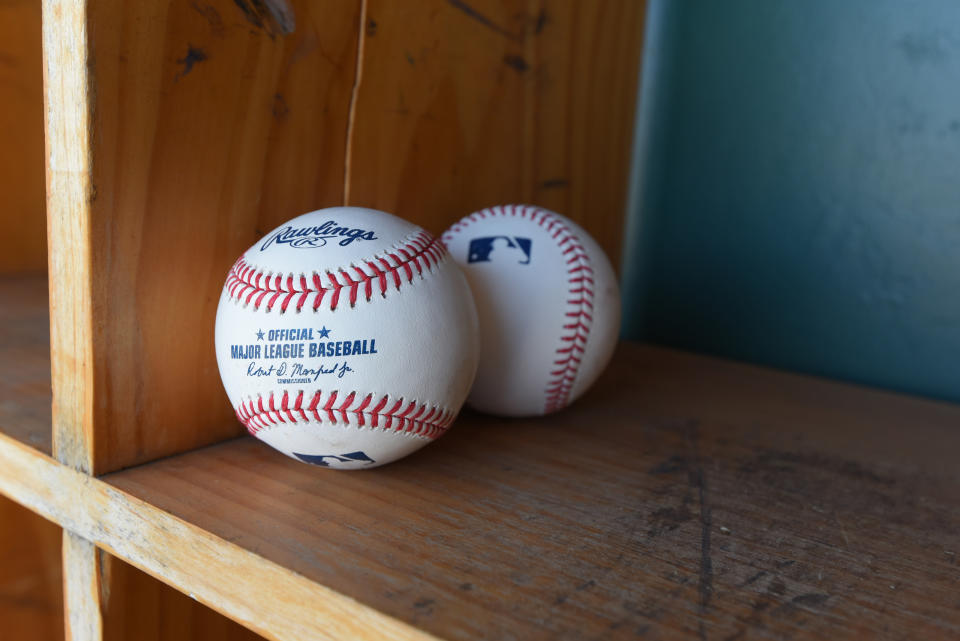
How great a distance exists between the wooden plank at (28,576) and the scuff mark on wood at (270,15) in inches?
30.1

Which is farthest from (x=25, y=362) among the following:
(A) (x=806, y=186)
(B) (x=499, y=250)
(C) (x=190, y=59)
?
(A) (x=806, y=186)

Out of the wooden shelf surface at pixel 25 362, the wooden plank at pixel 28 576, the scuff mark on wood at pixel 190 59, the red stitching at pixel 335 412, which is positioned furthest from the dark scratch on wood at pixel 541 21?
the wooden plank at pixel 28 576

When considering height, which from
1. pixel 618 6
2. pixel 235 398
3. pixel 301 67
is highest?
pixel 618 6

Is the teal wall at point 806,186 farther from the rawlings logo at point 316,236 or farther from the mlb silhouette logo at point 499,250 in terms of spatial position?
the rawlings logo at point 316,236

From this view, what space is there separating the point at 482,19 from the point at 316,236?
528 mm

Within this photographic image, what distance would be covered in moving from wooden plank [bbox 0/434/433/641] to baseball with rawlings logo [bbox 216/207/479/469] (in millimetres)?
128

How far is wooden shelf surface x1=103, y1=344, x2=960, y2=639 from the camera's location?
54 cm

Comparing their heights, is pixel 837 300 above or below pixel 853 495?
above

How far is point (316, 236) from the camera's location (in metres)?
0.69

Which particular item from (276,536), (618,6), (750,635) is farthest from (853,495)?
(618,6)

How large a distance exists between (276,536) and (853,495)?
0.61 m

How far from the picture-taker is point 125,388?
700 millimetres

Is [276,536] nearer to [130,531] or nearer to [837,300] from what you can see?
[130,531]

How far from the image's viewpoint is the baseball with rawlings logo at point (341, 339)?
65 centimetres
